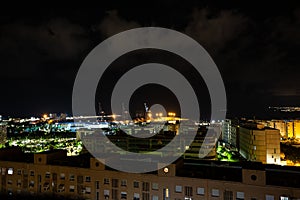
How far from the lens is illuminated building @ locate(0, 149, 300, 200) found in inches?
211

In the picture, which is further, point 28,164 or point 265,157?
point 265,157

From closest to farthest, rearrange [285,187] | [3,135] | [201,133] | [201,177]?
[285,187], [201,177], [201,133], [3,135]

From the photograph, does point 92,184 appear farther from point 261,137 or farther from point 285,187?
point 261,137

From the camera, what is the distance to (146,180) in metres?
6.18

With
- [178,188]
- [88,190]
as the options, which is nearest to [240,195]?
[178,188]

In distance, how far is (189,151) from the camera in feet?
44.3

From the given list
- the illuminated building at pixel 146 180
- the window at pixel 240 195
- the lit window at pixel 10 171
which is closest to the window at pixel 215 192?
the illuminated building at pixel 146 180

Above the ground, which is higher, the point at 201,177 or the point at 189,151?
the point at 201,177

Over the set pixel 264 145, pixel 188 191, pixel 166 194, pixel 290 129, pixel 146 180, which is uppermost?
pixel 146 180

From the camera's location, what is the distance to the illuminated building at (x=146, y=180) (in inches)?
211

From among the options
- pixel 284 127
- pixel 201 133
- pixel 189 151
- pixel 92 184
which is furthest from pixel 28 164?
pixel 284 127

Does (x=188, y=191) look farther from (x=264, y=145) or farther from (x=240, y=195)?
(x=264, y=145)

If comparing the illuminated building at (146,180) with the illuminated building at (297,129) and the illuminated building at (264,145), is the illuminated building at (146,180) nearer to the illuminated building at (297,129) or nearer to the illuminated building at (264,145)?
the illuminated building at (264,145)

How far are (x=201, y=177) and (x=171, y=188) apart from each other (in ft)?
2.47
